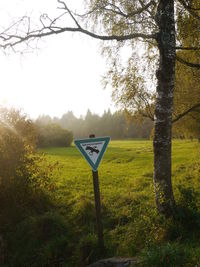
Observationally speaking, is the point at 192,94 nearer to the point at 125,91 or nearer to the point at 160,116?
the point at 125,91

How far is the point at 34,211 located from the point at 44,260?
2.82m

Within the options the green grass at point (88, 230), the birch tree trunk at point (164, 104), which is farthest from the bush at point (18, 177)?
the birch tree trunk at point (164, 104)

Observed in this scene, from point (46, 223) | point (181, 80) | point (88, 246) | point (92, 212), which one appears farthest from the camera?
point (181, 80)

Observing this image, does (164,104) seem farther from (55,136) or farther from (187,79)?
(55,136)

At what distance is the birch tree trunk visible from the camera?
6363 mm

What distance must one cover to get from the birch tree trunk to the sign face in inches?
71.9

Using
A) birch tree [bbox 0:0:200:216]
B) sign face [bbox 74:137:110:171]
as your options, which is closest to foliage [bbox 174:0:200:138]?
birch tree [bbox 0:0:200:216]

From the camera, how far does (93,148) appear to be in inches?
226

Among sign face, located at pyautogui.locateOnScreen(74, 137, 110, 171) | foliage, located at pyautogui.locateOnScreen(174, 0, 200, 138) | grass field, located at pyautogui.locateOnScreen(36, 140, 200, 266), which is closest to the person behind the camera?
grass field, located at pyautogui.locateOnScreen(36, 140, 200, 266)

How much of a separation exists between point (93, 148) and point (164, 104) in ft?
7.91

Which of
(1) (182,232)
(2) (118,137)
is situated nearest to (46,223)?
(1) (182,232)

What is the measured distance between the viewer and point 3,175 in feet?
29.7

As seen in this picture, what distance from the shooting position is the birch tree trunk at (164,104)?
20.9 feet

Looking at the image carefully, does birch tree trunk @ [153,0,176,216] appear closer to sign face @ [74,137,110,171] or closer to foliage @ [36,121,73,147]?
sign face @ [74,137,110,171]
